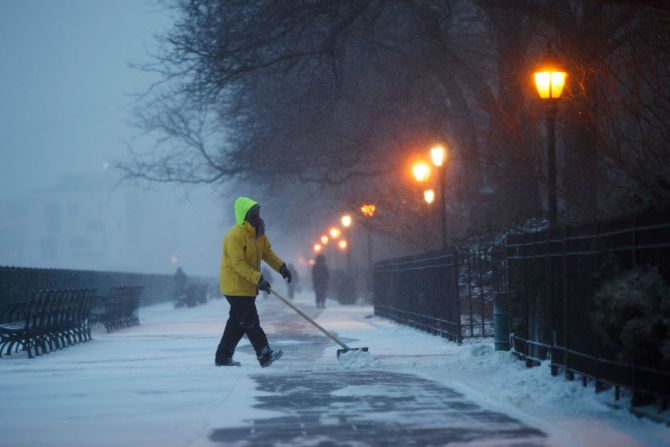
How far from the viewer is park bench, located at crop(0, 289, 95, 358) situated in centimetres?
1608

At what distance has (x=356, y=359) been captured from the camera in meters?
12.9

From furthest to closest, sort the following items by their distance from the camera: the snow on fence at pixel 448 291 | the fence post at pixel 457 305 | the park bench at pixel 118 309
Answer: the park bench at pixel 118 309
the snow on fence at pixel 448 291
the fence post at pixel 457 305

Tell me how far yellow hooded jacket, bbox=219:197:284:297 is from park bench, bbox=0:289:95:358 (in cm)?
450

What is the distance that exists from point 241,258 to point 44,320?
5.63 m

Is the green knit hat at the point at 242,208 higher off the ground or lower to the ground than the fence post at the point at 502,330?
higher

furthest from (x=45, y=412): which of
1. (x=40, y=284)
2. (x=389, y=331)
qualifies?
(x=40, y=284)

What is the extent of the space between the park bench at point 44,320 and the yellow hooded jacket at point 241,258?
14.8 feet

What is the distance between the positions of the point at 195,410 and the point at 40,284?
18838 mm

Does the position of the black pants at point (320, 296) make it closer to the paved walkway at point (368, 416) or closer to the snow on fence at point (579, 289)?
the snow on fence at point (579, 289)

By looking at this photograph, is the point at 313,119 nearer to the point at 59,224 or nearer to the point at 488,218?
the point at 488,218

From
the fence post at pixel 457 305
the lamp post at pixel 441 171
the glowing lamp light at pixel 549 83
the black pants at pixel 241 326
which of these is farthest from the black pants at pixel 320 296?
the black pants at pixel 241 326

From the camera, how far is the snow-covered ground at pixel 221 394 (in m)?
7.55

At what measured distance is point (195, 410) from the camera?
29.1ft

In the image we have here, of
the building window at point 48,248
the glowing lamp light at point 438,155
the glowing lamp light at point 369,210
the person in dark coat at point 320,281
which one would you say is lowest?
the person in dark coat at point 320,281
